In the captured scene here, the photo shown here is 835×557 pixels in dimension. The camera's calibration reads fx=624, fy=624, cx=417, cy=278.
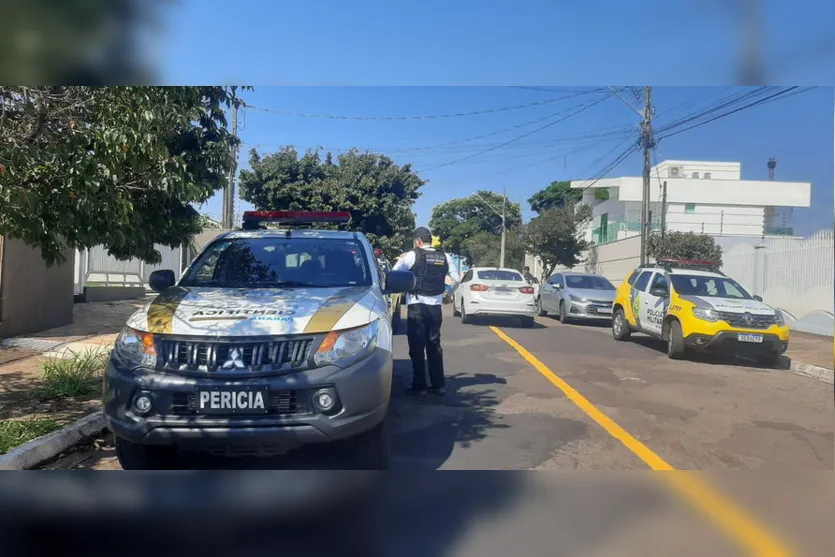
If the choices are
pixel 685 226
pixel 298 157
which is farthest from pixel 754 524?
pixel 298 157

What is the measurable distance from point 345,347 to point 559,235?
6.14ft

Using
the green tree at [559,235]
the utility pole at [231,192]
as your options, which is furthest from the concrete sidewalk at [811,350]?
the utility pole at [231,192]

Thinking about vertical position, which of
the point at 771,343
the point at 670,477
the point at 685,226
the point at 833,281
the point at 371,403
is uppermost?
the point at 685,226

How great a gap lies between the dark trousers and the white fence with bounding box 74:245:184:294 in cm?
191

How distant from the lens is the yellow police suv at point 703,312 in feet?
12.6

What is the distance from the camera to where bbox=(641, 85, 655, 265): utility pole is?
12.3 ft

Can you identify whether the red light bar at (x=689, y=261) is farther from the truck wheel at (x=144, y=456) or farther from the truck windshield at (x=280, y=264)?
the truck wheel at (x=144, y=456)

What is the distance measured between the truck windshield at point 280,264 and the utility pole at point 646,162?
184 centimetres

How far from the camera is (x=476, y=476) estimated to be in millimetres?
4039

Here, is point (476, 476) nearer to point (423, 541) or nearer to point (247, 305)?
point (423, 541)

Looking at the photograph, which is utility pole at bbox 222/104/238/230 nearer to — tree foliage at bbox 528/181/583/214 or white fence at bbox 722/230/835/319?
tree foliage at bbox 528/181/583/214

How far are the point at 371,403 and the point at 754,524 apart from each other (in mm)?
2398

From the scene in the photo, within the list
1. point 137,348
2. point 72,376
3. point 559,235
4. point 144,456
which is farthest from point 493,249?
point 72,376
